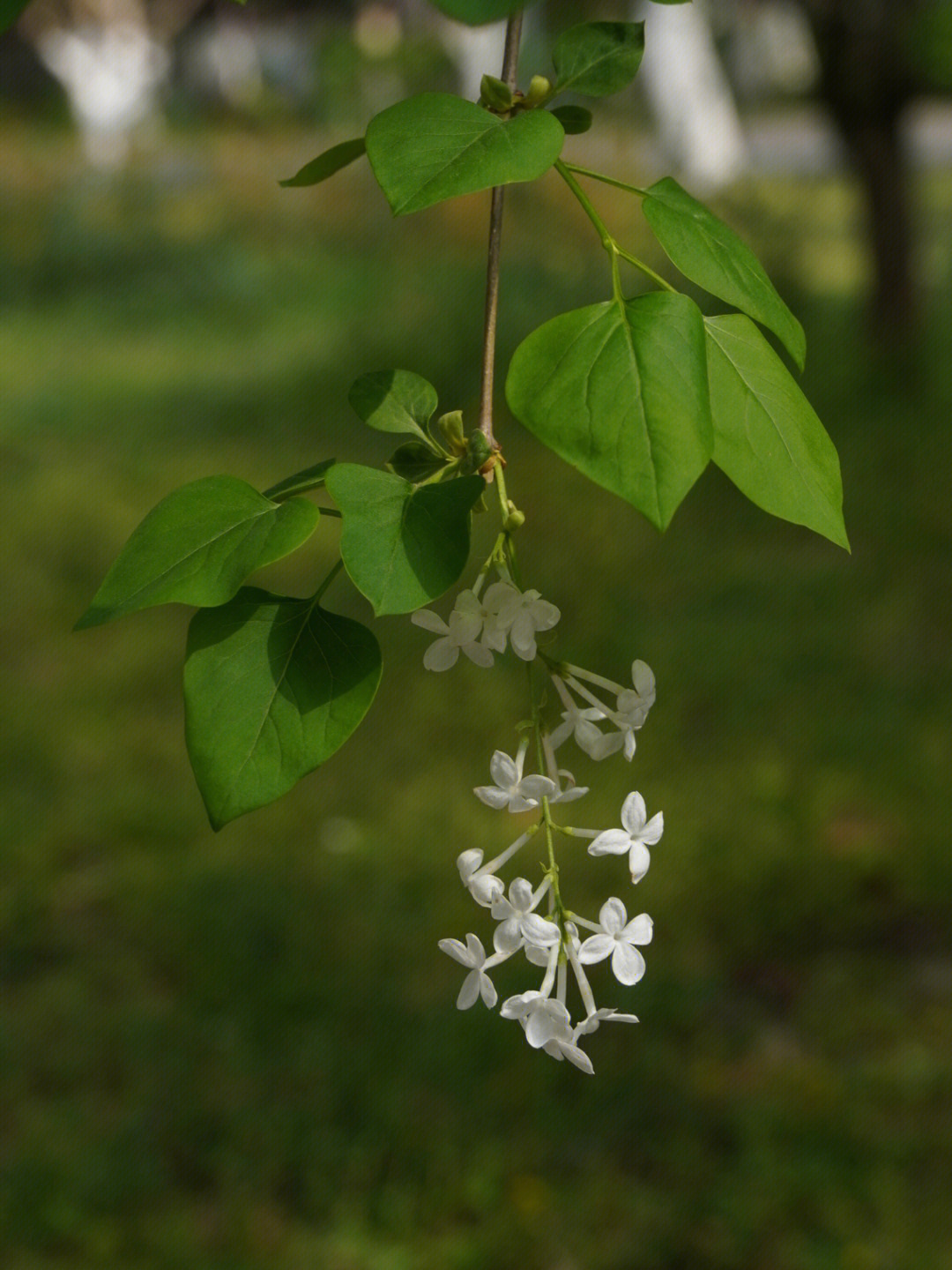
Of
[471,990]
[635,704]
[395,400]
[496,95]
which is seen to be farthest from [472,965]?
[496,95]

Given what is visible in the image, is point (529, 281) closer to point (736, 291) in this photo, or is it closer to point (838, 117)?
point (838, 117)

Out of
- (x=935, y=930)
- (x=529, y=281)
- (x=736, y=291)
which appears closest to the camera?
(x=736, y=291)

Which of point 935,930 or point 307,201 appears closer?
point 935,930

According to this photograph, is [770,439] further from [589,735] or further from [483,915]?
[483,915]

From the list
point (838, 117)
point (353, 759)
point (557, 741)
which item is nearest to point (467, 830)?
point (353, 759)

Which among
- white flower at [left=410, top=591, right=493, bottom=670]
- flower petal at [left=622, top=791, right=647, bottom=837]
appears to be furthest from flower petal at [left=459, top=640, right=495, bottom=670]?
flower petal at [left=622, top=791, right=647, bottom=837]

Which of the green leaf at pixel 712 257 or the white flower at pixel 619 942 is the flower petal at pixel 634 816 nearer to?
the white flower at pixel 619 942

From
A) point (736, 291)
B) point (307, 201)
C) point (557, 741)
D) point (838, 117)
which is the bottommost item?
point (307, 201)
